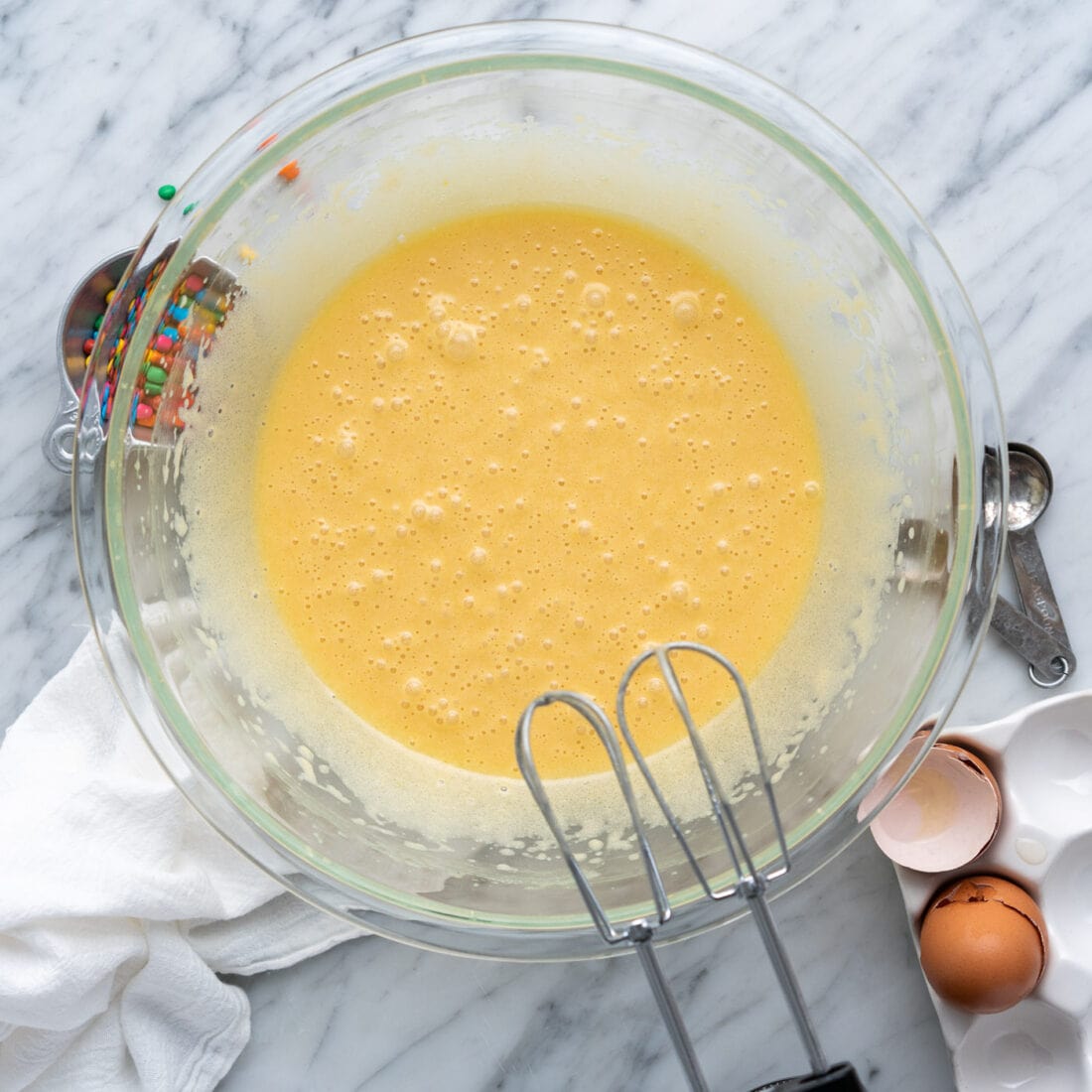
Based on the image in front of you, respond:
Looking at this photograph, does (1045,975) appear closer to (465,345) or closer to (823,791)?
(823,791)

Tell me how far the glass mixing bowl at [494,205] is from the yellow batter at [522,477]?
4 centimetres

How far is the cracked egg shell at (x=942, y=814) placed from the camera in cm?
112

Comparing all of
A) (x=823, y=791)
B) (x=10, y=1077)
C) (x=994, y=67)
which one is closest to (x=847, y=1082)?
(x=823, y=791)

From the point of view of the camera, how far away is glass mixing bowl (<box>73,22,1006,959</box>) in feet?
3.44

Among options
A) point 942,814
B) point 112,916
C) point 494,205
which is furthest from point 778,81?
point 112,916

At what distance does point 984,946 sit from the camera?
3.50 ft

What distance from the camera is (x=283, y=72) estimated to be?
46.6 inches

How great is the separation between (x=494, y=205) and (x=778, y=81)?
31 cm

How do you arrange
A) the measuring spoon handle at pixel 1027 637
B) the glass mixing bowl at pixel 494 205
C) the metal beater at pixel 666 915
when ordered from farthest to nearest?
the measuring spoon handle at pixel 1027 637
the glass mixing bowl at pixel 494 205
the metal beater at pixel 666 915

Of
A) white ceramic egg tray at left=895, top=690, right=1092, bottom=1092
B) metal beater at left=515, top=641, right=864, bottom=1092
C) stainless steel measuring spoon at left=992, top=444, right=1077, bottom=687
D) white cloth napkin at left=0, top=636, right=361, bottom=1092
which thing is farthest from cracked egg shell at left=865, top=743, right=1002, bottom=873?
white cloth napkin at left=0, top=636, right=361, bottom=1092

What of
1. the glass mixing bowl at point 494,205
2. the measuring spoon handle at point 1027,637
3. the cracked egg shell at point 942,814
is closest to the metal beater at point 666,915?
the glass mixing bowl at point 494,205

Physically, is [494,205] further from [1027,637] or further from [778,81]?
[1027,637]

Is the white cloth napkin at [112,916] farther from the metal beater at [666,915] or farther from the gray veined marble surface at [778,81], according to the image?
the metal beater at [666,915]

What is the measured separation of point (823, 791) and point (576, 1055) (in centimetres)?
38
